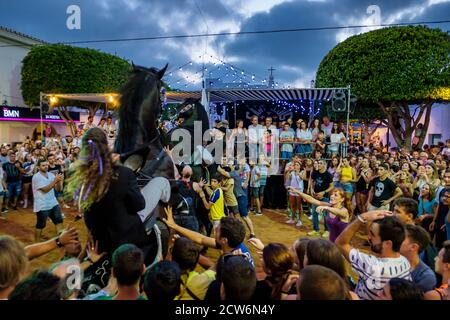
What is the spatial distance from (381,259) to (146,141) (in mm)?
2463

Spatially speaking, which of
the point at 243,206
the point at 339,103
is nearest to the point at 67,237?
the point at 243,206

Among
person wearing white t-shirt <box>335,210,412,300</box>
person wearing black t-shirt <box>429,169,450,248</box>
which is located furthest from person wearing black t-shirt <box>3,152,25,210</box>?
person wearing black t-shirt <box>429,169,450,248</box>

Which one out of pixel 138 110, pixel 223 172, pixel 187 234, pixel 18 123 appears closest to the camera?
pixel 187 234

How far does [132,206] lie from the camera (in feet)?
9.30

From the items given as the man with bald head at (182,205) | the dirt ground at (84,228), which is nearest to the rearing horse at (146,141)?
the man with bald head at (182,205)

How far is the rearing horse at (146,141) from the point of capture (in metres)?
3.26

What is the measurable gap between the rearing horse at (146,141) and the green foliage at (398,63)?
1534cm

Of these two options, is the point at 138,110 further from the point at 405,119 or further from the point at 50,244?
the point at 405,119

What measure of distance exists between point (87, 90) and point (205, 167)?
64.7 ft

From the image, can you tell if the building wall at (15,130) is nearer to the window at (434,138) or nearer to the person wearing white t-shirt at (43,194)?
the person wearing white t-shirt at (43,194)

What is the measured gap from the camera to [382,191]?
734 centimetres
